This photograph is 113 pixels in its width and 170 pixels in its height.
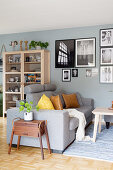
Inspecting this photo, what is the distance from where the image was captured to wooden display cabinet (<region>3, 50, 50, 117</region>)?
593 centimetres

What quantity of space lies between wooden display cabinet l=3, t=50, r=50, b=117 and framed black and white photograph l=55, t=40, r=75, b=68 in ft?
1.02

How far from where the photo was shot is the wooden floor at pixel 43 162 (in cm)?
270

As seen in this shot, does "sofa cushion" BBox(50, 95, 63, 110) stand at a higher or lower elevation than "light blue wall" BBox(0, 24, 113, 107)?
lower

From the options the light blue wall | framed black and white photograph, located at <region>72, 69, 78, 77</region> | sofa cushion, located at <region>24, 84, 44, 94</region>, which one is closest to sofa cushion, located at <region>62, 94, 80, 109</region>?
sofa cushion, located at <region>24, 84, 44, 94</region>

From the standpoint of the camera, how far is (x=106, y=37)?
552 cm

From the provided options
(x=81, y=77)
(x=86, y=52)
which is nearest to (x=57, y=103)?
(x=81, y=77)

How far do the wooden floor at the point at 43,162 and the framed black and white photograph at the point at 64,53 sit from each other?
10.4ft

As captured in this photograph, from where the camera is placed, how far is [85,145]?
3578 mm

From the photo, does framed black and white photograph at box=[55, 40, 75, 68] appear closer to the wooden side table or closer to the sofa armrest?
the sofa armrest

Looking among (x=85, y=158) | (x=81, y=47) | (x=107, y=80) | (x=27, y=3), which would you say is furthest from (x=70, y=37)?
(x=85, y=158)

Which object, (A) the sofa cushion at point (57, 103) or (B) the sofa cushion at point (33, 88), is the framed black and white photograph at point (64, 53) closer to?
(B) the sofa cushion at point (33, 88)

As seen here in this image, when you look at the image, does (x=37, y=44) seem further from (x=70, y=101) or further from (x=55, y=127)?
(x=55, y=127)

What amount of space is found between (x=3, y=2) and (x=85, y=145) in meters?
3.04

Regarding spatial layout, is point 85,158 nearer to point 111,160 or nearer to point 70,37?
point 111,160
